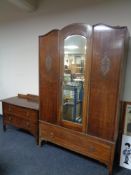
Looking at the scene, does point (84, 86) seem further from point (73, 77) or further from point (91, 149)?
point (91, 149)

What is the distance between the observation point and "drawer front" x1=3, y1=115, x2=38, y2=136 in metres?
2.66

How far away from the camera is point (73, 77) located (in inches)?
83.9

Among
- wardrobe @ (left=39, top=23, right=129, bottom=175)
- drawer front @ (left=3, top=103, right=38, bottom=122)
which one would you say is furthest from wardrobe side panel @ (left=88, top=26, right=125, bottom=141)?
drawer front @ (left=3, top=103, right=38, bottom=122)

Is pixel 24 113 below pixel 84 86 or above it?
below

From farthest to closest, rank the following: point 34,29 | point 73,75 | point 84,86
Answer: point 34,29 < point 73,75 < point 84,86

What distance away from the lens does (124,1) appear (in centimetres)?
208

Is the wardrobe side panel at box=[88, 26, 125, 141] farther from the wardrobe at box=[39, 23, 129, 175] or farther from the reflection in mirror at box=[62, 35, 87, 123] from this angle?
the reflection in mirror at box=[62, 35, 87, 123]

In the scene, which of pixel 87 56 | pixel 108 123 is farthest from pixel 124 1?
pixel 108 123

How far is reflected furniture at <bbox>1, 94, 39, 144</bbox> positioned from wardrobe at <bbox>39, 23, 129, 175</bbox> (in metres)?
0.22

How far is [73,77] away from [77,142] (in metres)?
0.92

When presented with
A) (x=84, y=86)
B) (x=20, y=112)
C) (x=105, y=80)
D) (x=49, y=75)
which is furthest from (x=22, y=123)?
(x=105, y=80)

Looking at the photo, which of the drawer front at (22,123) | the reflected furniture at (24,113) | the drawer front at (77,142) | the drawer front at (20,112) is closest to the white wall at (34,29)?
the reflected furniture at (24,113)

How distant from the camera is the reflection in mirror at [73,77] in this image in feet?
6.59

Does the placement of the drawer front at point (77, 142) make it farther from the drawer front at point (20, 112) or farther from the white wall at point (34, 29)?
the white wall at point (34, 29)
